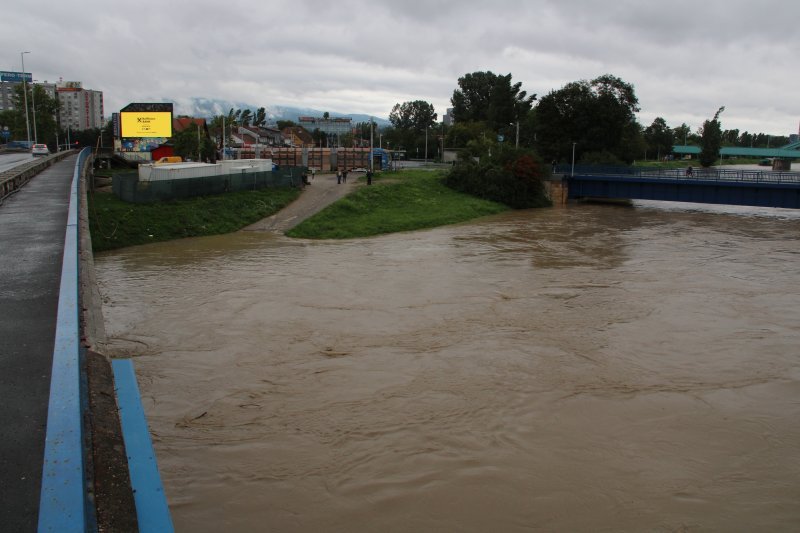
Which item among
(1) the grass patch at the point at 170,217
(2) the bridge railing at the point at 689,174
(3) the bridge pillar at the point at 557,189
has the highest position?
(2) the bridge railing at the point at 689,174

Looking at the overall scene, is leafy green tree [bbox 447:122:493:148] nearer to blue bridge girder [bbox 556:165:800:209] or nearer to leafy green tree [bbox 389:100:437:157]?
leafy green tree [bbox 389:100:437:157]

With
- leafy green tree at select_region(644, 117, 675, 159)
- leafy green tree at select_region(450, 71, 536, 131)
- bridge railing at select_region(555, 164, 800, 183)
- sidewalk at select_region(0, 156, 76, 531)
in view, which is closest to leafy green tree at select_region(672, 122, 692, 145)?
leafy green tree at select_region(644, 117, 675, 159)

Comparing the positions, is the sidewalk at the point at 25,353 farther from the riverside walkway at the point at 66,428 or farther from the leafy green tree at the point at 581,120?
the leafy green tree at the point at 581,120

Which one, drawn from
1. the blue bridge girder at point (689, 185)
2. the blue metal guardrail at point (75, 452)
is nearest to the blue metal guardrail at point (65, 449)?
the blue metal guardrail at point (75, 452)

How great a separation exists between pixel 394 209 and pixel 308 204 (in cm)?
652

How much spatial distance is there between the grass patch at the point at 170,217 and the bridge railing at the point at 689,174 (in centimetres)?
3288

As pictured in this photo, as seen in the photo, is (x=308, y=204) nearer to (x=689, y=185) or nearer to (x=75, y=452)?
(x=689, y=185)

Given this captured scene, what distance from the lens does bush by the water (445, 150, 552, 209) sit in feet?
187

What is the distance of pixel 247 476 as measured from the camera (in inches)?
384

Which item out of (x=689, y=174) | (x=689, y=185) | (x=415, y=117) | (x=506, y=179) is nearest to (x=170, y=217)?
(x=506, y=179)

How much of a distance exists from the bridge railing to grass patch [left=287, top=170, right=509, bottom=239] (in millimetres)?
12340

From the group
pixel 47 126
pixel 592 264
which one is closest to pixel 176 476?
pixel 592 264

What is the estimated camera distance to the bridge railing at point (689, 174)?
1983 inches

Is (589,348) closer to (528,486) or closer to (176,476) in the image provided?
(528,486)
